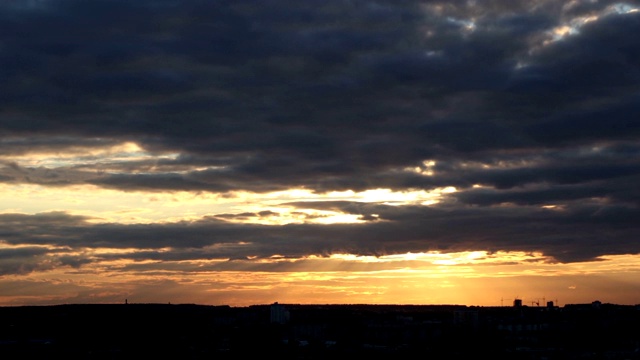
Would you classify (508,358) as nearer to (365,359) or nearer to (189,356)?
(365,359)

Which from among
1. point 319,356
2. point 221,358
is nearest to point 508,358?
point 319,356

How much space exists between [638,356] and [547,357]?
19.3m

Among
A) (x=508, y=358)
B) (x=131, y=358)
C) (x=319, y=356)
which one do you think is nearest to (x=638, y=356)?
(x=508, y=358)

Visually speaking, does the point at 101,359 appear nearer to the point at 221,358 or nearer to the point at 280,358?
the point at 221,358

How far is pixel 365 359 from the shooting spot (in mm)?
197000

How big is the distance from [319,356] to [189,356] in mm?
29433

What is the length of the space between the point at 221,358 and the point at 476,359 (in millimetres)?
57814

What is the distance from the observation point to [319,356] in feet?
651

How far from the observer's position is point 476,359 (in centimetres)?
19975

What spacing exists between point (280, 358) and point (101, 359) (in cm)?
3952

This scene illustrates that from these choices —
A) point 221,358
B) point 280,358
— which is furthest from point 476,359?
point 221,358

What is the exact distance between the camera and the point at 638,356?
189 m

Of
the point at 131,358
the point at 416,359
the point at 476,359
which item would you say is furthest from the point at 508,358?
the point at 131,358

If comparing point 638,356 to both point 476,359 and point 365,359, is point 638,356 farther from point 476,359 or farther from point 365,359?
point 365,359
